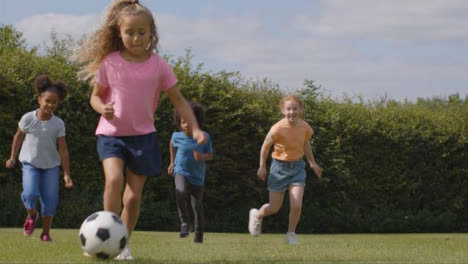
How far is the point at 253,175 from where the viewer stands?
15.9m

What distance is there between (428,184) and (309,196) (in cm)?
304

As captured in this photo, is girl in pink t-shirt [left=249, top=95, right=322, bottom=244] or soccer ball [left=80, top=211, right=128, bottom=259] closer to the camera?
soccer ball [left=80, top=211, right=128, bottom=259]

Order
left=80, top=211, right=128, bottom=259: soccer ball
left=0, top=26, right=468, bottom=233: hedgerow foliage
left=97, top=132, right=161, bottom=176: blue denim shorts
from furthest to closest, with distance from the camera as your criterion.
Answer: left=0, top=26, right=468, bottom=233: hedgerow foliage
left=97, top=132, right=161, bottom=176: blue denim shorts
left=80, top=211, right=128, bottom=259: soccer ball

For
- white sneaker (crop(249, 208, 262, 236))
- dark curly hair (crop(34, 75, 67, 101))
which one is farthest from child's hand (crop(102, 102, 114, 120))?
white sneaker (crop(249, 208, 262, 236))

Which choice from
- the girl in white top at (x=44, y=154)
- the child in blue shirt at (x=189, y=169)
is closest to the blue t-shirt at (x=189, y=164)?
the child in blue shirt at (x=189, y=169)

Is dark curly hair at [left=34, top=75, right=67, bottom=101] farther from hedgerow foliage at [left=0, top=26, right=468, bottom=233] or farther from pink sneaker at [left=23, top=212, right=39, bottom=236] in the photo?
hedgerow foliage at [left=0, top=26, right=468, bottom=233]

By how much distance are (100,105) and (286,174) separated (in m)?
4.46

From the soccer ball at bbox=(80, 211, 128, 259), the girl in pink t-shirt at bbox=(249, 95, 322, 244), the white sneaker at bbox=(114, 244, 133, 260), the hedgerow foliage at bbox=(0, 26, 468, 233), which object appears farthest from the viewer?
A: the hedgerow foliage at bbox=(0, 26, 468, 233)

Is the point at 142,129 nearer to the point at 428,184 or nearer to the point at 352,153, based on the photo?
the point at 352,153

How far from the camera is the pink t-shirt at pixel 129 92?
20.8ft

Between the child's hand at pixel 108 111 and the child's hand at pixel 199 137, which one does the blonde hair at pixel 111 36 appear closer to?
the child's hand at pixel 108 111

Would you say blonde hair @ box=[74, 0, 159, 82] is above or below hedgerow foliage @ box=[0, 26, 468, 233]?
above

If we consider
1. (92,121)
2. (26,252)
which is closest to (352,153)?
(92,121)

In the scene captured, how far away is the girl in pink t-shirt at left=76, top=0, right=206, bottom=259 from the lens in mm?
6320
